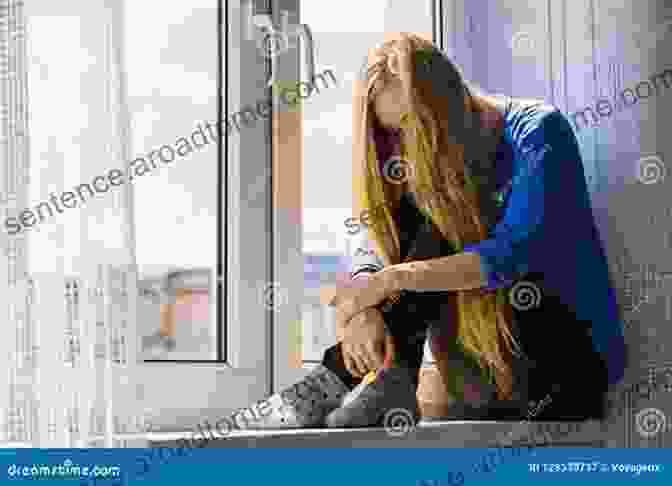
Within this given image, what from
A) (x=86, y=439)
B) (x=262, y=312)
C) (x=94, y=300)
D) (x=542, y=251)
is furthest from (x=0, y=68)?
(x=542, y=251)

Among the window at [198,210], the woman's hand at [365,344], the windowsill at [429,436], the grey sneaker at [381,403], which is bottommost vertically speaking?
the windowsill at [429,436]

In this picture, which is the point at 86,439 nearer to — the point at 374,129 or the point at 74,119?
the point at 74,119

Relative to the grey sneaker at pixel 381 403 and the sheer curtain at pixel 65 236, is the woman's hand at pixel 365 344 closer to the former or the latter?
the grey sneaker at pixel 381 403

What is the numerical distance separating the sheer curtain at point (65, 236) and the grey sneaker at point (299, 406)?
1.02ft

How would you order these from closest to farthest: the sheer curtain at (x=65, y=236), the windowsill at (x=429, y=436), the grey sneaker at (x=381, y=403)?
the sheer curtain at (x=65, y=236), the windowsill at (x=429, y=436), the grey sneaker at (x=381, y=403)

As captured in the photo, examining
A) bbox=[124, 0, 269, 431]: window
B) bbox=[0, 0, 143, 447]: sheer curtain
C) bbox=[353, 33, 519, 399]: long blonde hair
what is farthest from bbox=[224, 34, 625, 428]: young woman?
bbox=[0, 0, 143, 447]: sheer curtain

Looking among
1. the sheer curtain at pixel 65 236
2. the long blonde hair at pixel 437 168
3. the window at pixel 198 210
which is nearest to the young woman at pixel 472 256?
the long blonde hair at pixel 437 168

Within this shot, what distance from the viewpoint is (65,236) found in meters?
1.66

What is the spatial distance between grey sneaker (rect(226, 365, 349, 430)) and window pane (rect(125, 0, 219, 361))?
15 centimetres

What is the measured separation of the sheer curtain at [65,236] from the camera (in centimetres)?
162

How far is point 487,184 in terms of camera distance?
2088mm

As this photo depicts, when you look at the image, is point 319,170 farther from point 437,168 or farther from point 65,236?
point 65,236

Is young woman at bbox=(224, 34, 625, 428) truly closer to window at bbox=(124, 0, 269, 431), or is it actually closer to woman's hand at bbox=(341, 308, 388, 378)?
woman's hand at bbox=(341, 308, 388, 378)

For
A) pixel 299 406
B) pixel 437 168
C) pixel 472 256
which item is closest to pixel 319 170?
pixel 437 168
